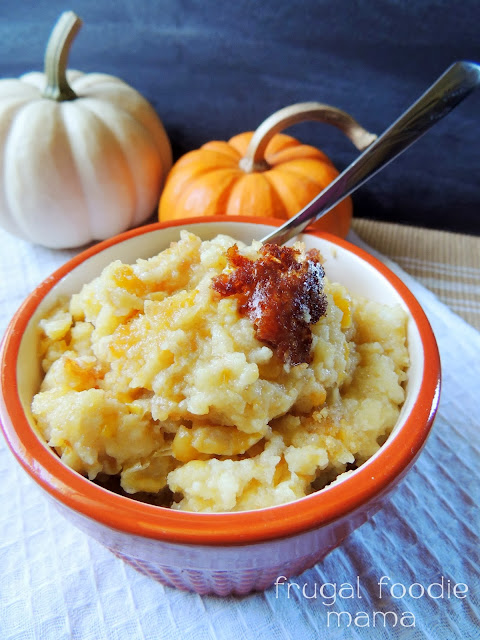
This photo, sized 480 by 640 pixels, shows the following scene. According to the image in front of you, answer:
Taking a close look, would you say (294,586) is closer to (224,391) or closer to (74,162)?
(224,391)

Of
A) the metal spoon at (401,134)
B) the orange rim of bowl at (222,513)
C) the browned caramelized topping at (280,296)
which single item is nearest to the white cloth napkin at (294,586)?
the orange rim of bowl at (222,513)

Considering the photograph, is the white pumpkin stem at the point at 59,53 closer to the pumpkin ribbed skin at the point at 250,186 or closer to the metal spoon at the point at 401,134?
the pumpkin ribbed skin at the point at 250,186

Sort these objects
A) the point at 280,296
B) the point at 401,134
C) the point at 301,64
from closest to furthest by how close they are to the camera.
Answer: the point at 280,296 → the point at 401,134 → the point at 301,64

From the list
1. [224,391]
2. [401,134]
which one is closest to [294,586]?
[224,391]

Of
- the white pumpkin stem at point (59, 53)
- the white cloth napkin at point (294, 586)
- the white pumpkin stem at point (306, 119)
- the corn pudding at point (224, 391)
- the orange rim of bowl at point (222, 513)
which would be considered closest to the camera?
the orange rim of bowl at point (222, 513)

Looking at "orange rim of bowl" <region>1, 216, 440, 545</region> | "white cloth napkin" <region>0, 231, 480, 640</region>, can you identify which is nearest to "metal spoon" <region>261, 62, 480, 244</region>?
"orange rim of bowl" <region>1, 216, 440, 545</region>
